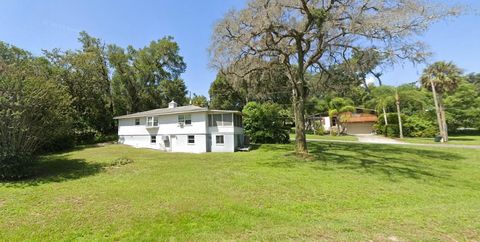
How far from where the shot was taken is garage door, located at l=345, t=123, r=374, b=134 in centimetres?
4422

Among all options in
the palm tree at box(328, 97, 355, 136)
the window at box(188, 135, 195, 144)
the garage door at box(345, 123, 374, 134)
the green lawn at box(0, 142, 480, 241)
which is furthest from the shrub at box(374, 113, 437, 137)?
the window at box(188, 135, 195, 144)

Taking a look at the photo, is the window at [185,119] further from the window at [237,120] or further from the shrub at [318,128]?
the shrub at [318,128]

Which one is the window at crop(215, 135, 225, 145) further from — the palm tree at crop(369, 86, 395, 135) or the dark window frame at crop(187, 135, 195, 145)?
the palm tree at crop(369, 86, 395, 135)

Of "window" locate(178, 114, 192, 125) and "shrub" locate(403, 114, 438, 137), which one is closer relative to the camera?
"window" locate(178, 114, 192, 125)

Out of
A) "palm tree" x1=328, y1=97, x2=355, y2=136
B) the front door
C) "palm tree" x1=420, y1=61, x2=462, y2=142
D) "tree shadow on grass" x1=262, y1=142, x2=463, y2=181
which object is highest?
"palm tree" x1=420, y1=61, x2=462, y2=142

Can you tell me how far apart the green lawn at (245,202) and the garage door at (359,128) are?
30.0 metres

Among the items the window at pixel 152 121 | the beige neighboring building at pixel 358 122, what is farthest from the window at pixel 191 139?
the beige neighboring building at pixel 358 122

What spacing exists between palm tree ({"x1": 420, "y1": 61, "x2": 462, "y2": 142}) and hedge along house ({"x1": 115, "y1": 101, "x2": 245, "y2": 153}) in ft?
77.1

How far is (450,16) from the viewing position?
12734mm

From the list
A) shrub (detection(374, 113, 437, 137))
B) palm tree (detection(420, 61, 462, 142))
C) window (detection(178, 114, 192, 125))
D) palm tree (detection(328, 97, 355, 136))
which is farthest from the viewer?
palm tree (detection(328, 97, 355, 136))

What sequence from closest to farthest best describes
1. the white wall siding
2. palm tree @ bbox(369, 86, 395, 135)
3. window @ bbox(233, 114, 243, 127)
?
the white wall siding
window @ bbox(233, 114, 243, 127)
palm tree @ bbox(369, 86, 395, 135)

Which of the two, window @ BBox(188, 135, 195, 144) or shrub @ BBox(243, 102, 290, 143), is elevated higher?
shrub @ BBox(243, 102, 290, 143)

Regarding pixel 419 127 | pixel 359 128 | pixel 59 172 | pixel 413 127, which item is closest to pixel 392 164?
pixel 59 172

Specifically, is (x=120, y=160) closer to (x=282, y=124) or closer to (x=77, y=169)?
(x=77, y=169)
